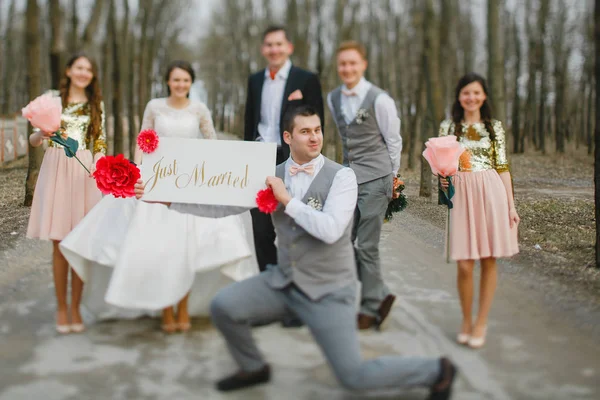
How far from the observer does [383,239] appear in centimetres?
920

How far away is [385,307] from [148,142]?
7.51ft

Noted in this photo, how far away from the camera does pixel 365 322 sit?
16.7 ft

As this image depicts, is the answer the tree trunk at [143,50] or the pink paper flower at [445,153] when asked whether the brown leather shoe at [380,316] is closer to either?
the pink paper flower at [445,153]

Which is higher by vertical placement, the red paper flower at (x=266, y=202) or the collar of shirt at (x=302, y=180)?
the collar of shirt at (x=302, y=180)

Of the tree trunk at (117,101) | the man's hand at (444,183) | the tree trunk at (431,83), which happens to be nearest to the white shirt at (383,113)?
the man's hand at (444,183)

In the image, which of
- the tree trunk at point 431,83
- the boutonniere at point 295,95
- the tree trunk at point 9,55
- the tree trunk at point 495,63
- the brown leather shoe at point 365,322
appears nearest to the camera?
the brown leather shoe at point 365,322

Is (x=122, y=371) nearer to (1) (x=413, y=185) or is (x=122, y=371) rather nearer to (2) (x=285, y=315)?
(2) (x=285, y=315)

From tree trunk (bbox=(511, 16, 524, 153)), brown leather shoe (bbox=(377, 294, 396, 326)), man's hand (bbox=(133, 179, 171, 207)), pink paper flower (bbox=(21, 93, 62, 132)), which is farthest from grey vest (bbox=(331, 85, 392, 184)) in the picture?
tree trunk (bbox=(511, 16, 524, 153))

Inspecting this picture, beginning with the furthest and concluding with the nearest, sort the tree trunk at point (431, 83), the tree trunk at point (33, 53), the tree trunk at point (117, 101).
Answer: the tree trunk at point (117, 101)
the tree trunk at point (431, 83)
the tree trunk at point (33, 53)

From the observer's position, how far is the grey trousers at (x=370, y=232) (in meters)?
5.33

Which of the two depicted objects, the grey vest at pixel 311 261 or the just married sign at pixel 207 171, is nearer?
the grey vest at pixel 311 261

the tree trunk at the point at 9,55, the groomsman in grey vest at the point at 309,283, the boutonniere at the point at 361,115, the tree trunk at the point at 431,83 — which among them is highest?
the tree trunk at the point at 9,55

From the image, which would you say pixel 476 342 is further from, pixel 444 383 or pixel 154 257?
pixel 154 257

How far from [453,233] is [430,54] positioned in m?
10.9
